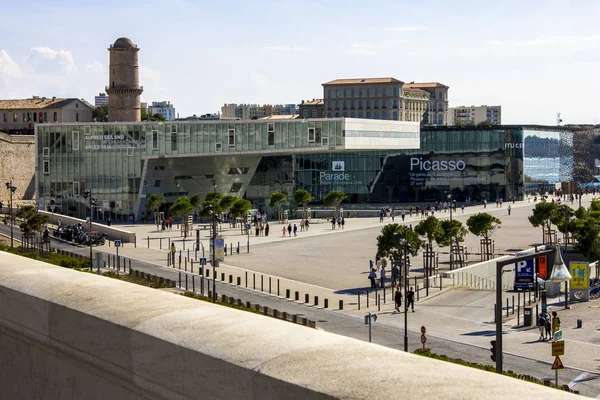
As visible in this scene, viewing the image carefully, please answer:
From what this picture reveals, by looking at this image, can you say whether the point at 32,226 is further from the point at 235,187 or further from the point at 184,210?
the point at 235,187

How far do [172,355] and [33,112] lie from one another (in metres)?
141

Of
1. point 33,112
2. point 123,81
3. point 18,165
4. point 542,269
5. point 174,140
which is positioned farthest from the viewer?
point 33,112

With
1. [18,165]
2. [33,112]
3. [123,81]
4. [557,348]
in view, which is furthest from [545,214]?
[33,112]

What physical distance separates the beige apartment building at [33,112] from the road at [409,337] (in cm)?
9461

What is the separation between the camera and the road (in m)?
28.8

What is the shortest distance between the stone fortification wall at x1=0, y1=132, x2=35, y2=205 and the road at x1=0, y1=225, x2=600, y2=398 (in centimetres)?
6512

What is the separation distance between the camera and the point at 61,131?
103 metres

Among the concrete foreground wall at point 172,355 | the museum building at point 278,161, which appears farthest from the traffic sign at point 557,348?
the museum building at point 278,161

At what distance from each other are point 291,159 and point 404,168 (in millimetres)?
18639

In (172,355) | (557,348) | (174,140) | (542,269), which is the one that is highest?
(174,140)

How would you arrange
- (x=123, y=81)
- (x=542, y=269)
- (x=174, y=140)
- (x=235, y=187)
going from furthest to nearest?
1. (x=123, y=81)
2. (x=235, y=187)
3. (x=174, y=140)
4. (x=542, y=269)

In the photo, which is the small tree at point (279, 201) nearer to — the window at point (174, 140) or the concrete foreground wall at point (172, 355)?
the window at point (174, 140)

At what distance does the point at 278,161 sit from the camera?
114688 mm

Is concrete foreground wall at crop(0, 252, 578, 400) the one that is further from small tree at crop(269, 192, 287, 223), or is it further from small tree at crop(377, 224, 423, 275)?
small tree at crop(269, 192, 287, 223)
